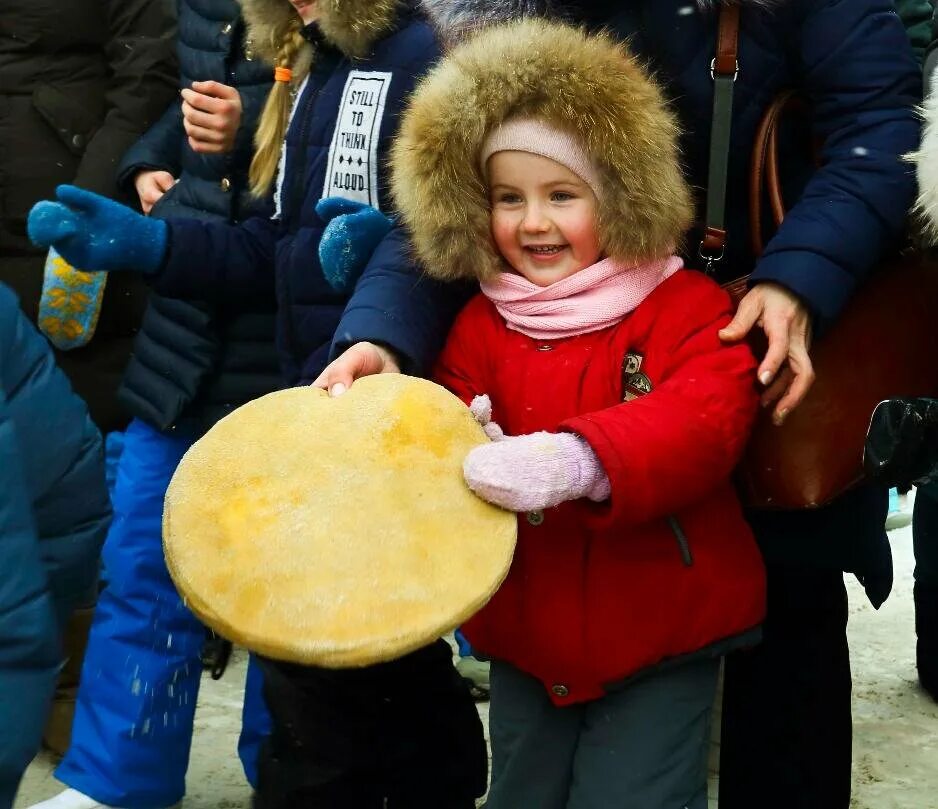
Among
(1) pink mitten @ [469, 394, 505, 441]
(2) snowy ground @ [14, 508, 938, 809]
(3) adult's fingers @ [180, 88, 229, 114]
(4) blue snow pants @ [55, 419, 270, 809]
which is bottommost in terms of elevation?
(2) snowy ground @ [14, 508, 938, 809]

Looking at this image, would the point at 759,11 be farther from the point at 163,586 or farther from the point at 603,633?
the point at 163,586

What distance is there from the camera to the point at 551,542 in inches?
90.2

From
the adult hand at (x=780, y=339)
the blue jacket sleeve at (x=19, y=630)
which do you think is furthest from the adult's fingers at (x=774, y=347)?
the blue jacket sleeve at (x=19, y=630)

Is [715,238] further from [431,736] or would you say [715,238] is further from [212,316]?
[212,316]

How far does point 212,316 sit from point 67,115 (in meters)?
0.98

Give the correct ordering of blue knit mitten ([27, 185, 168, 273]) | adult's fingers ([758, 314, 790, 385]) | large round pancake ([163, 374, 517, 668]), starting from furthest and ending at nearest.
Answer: blue knit mitten ([27, 185, 168, 273]) < adult's fingers ([758, 314, 790, 385]) < large round pancake ([163, 374, 517, 668])

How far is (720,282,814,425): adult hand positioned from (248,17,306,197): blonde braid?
1.26 m

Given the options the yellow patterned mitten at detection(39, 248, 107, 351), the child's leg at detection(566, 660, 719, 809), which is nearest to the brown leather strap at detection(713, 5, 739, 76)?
the child's leg at detection(566, 660, 719, 809)

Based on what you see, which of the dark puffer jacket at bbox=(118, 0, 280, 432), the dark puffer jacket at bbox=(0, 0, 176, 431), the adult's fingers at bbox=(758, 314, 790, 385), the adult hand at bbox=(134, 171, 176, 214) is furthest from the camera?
the dark puffer jacket at bbox=(0, 0, 176, 431)

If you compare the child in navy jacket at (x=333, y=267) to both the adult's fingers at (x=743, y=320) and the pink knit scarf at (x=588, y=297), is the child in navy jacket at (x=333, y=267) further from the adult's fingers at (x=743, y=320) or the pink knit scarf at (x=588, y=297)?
the adult's fingers at (x=743, y=320)

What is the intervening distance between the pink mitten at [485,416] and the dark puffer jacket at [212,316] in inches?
47.6

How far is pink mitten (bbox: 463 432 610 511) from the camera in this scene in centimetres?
197

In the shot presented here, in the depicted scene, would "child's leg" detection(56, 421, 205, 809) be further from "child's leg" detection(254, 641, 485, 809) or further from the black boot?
the black boot

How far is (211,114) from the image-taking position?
3164 millimetres
